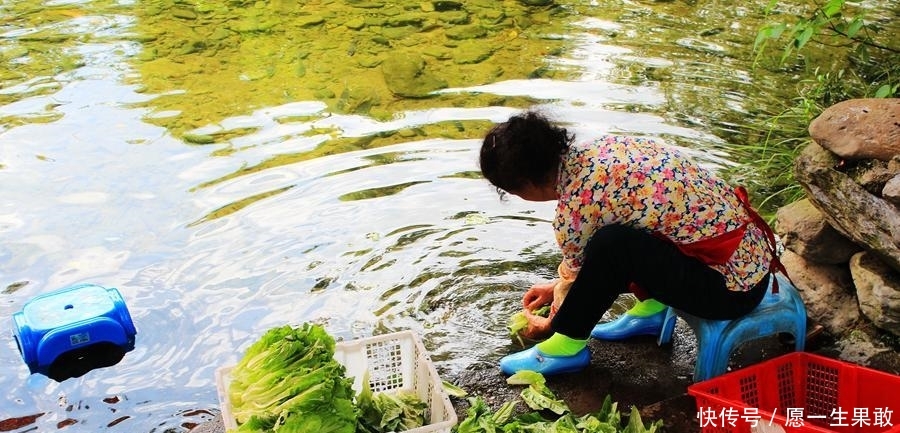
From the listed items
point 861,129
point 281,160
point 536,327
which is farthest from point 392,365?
point 281,160

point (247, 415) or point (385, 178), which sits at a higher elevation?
point (247, 415)

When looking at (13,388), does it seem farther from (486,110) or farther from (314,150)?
(486,110)

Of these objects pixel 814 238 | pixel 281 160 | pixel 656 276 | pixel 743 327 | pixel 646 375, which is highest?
pixel 656 276

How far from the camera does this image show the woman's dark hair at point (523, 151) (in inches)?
120

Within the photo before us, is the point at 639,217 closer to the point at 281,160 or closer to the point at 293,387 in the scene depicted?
the point at 293,387

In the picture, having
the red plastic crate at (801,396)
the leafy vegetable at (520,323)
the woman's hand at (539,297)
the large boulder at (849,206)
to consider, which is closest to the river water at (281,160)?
the leafy vegetable at (520,323)

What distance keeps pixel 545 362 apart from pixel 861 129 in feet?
5.03

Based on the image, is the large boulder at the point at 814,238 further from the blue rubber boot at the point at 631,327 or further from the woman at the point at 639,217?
the blue rubber boot at the point at 631,327

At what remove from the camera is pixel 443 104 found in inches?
263

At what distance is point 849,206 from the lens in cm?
336

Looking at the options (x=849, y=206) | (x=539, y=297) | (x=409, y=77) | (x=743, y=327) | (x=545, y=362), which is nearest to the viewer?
(x=743, y=327)

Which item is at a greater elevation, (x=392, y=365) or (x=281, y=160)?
(x=392, y=365)

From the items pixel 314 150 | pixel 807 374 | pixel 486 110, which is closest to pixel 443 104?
pixel 486 110

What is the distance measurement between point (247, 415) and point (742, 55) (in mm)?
6159
